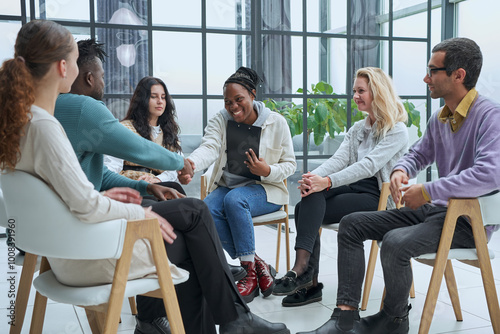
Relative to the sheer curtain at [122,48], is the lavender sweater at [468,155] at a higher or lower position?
lower

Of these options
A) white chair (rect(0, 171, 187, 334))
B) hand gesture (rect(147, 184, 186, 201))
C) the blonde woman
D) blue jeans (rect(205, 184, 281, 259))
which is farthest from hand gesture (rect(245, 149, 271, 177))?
white chair (rect(0, 171, 187, 334))

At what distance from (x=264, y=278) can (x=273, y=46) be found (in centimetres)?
260

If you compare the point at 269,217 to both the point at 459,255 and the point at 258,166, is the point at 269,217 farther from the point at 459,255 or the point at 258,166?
the point at 459,255

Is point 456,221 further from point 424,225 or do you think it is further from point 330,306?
point 330,306

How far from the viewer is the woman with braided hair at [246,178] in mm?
2648

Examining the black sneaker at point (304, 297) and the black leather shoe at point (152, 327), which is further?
the black sneaker at point (304, 297)

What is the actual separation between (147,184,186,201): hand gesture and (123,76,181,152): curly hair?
111 cm

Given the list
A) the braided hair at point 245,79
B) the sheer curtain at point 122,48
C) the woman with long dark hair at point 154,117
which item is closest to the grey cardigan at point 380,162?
the braided hair at point 245,79

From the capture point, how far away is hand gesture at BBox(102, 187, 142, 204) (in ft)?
5.38

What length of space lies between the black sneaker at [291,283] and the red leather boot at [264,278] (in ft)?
0.29

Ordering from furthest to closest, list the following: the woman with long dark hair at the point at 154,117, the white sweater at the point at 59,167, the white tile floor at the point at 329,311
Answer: the woman with long dark hair at the point at 154,117, the white tile floor at the point at 329,311, the white sweater at the point at 59,167

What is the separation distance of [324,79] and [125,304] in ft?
9.72

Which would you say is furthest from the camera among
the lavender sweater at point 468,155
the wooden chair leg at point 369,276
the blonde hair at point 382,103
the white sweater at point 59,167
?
the blonde hair at point 382,103

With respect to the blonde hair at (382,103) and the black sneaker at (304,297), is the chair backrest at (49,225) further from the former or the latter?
the blonde hair at (382,103)
